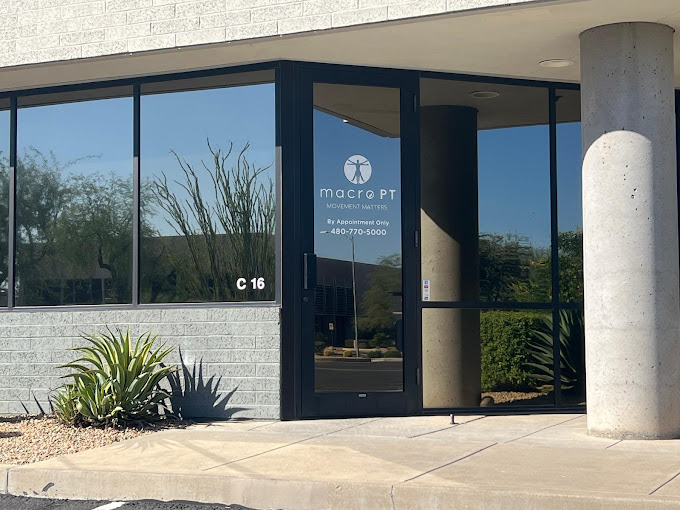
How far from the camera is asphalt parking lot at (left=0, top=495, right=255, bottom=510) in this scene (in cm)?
666

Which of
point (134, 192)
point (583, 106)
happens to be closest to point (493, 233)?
point (583, 106)

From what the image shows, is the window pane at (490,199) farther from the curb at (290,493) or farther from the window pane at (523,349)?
the curb at (290,493)

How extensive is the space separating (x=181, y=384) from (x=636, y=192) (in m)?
4.91

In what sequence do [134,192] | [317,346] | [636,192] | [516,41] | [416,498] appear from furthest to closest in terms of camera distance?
[134,192] < [317,346] < [516,41] < [636,192] < [416,498]

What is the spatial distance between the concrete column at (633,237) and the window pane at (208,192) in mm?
3287

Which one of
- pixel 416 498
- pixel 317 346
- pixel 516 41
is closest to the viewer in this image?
pixel 416 498

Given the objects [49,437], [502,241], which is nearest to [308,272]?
[502,241]

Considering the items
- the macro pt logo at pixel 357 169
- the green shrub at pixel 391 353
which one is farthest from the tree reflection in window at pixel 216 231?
the green shrub at pixel 391 353

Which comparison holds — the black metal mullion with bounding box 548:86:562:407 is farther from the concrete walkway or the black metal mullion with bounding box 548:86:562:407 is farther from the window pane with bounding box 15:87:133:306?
the window pane with bounding box 15:87:133:306

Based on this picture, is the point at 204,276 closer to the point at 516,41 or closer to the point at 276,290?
the point at 276,290

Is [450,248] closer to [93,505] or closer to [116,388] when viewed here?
[116,388]

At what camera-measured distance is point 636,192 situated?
8.69m

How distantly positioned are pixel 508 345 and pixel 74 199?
5091 millimetres

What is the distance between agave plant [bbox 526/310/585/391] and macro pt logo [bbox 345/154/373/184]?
2.53 m
